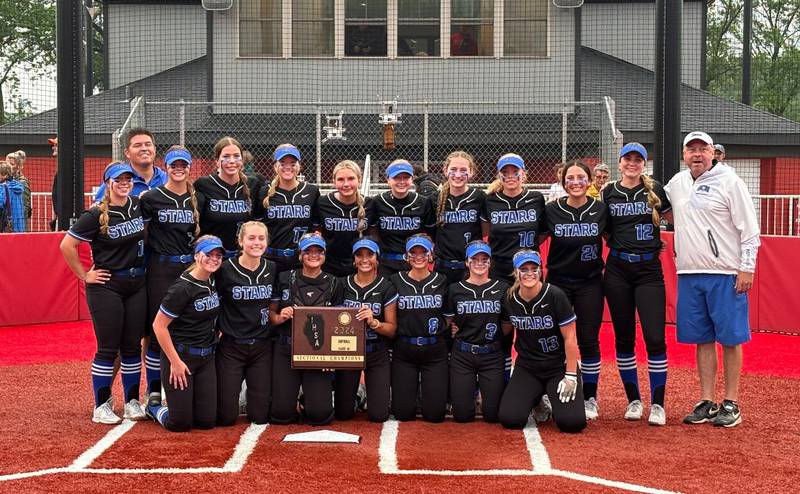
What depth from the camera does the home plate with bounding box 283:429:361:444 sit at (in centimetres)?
652

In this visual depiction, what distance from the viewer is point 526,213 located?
7.41m

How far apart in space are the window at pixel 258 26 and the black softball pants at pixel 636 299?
11303mm

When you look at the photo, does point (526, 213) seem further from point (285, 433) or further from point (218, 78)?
point (218, 78)

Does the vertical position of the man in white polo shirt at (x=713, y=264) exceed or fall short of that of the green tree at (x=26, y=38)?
it falls short

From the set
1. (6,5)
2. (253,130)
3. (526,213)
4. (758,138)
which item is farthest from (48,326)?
(6,5)

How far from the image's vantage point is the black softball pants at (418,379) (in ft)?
23.7

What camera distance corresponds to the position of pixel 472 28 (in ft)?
57.3

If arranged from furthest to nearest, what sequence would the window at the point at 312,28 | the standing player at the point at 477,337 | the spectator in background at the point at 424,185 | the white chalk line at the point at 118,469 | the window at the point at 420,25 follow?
the window at the point at 420,25 → the window at the point at 312,28 → the spectator in background at the point at 424,185 → the standing player at the point at 477,337 → the white chalk line at the point at 118,469

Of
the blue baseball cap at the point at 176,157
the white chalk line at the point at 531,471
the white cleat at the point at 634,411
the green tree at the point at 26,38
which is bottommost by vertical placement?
the white chalk line at the point at 531,471

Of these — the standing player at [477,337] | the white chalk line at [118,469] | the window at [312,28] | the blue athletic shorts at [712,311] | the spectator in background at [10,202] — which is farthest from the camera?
the window at [312,28]

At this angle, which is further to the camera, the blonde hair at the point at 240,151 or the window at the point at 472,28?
the window at the point at 472,28

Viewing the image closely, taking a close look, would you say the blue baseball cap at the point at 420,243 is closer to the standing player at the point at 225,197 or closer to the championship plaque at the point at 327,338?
the championship plaque at the point at 327,338

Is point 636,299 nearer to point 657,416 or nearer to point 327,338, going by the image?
point 657,416

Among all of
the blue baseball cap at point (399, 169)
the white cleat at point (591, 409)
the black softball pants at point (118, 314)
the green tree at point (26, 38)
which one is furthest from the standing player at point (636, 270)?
the green tree at point (26, 38)
